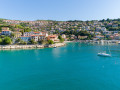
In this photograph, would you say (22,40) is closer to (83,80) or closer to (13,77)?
(13,77)

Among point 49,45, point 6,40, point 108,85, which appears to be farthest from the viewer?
point 49,45

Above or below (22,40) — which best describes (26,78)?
below

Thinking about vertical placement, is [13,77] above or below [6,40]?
below

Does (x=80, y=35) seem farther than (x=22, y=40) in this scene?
Yes

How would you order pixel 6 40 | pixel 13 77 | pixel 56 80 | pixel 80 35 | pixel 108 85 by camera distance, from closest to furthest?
1. pixel 108 85
2. pixel 56 80
3. pixel 13 77
4. pixel 6 40
5. pixel 80 35

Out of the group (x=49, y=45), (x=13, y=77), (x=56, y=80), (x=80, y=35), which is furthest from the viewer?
(x=80, y=35)

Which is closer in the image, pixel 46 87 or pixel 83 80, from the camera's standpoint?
pixel 46 87

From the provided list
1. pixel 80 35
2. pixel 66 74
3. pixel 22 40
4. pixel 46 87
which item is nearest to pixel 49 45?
pixel 22 40

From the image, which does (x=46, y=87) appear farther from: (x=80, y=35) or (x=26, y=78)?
(x=80, y=35)

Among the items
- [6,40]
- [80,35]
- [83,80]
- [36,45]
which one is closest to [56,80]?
[83,80]
